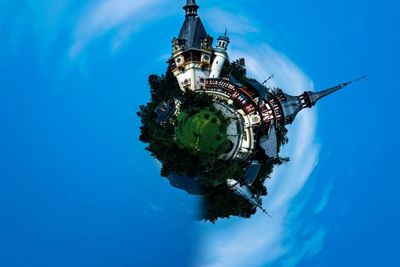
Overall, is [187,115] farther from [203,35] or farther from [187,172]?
[203,35]

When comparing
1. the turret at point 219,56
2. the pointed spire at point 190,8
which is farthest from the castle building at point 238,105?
the pointed spire at point 190,8

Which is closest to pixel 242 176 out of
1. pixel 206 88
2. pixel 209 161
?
pixel 209 161

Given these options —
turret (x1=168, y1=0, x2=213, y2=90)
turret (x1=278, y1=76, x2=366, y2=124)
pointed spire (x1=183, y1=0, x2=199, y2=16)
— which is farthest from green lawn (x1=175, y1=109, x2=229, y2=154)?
pointed spire (x1=183, y1=0, x2=199, y2=16)

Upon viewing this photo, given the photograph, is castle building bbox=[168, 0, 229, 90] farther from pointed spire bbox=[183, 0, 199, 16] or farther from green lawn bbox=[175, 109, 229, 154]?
green lawn bbox=[175, 109, 229, 154]

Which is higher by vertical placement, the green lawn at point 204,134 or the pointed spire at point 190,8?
the pointed spire at point 190,8

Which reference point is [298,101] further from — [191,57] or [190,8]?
[190,8]

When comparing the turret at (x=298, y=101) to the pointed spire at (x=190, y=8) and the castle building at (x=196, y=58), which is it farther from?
the pointed spire at (x=190, y=8)
